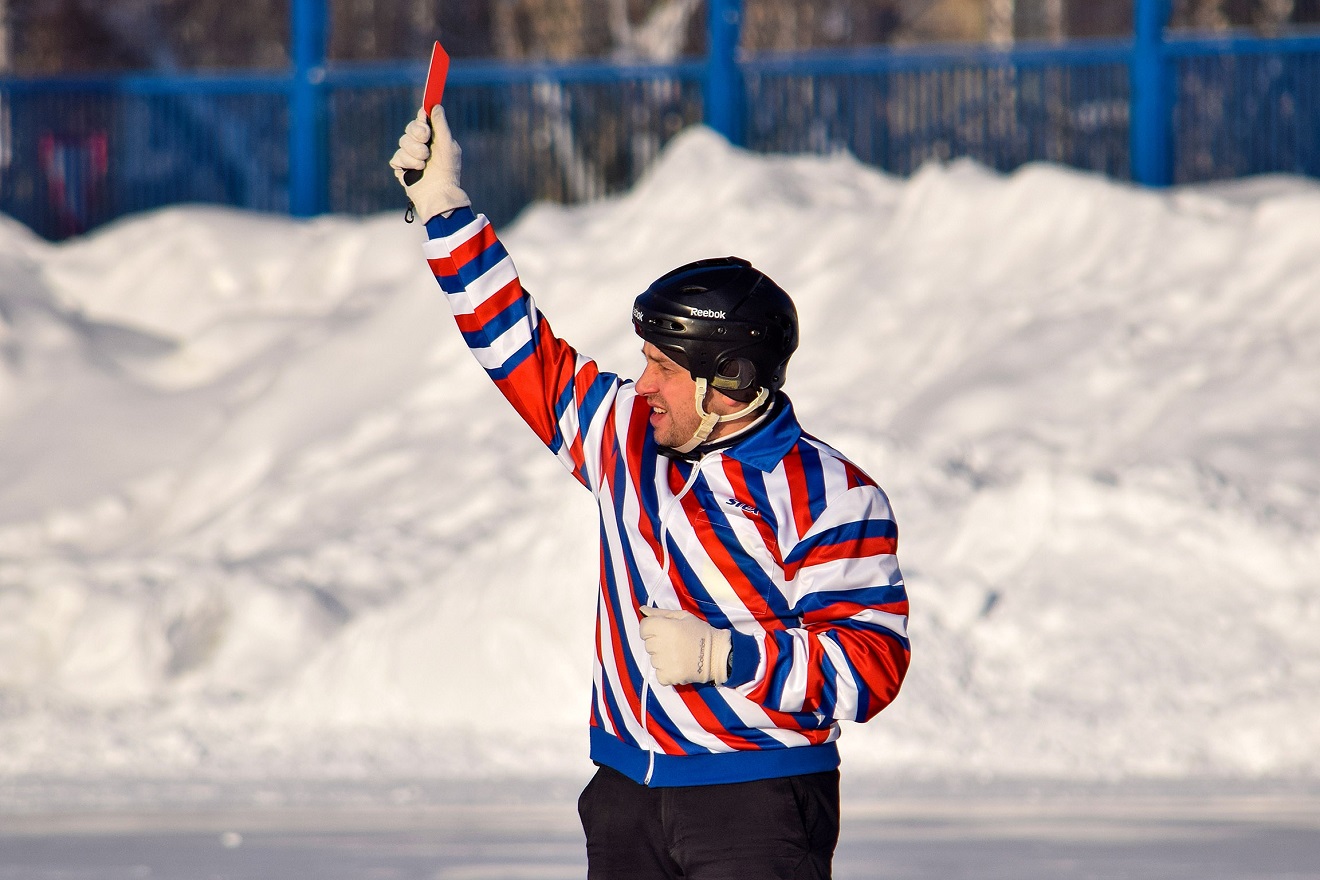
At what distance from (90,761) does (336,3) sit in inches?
954

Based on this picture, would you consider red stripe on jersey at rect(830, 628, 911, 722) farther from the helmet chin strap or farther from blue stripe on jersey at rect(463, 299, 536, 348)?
blue stripe on jersey at rect(463, 299, 536, 348)

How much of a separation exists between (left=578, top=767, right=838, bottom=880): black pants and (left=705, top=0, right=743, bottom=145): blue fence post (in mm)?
12466

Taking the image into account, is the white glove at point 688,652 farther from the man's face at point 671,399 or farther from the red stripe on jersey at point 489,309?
the red stripe on jersey at point 489,309

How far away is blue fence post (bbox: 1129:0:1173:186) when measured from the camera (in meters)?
14.4

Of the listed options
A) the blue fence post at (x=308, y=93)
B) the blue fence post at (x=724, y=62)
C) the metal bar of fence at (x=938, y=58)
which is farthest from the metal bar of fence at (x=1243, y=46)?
the blue fence post at (x=308, y=93)

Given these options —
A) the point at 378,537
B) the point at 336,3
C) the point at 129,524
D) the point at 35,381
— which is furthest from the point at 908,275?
the point at 336,3

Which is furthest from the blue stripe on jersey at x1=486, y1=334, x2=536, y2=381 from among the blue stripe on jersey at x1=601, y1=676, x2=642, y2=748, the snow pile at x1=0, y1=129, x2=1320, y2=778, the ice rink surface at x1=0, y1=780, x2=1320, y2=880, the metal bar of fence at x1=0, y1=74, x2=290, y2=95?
the metal bar of fence at x1=0, y1=74, x2=290, y2=95

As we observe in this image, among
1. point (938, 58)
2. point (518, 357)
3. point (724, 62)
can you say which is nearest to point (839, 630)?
point (518, 357)

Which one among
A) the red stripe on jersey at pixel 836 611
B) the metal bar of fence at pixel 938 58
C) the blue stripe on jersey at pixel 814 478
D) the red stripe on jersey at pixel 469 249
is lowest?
the red stripe on jersey at pixel 836 611

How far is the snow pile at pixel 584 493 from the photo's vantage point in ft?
30.0

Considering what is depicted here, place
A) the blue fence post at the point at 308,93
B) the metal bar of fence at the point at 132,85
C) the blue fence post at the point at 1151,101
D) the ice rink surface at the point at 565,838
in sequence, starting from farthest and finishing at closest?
the metal bar of fence at the point at 132,85, the blue fence post at the point at 308,93, the blue fence post at the point at 1151,101, the ice rink surface at the point at 565,838

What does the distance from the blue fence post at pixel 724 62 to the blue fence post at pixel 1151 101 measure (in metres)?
2.88

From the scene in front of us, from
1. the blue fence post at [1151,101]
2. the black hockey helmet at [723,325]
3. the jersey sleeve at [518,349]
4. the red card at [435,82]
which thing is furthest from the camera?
the blue fence post at [1151,101]

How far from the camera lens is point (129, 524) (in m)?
13.5
